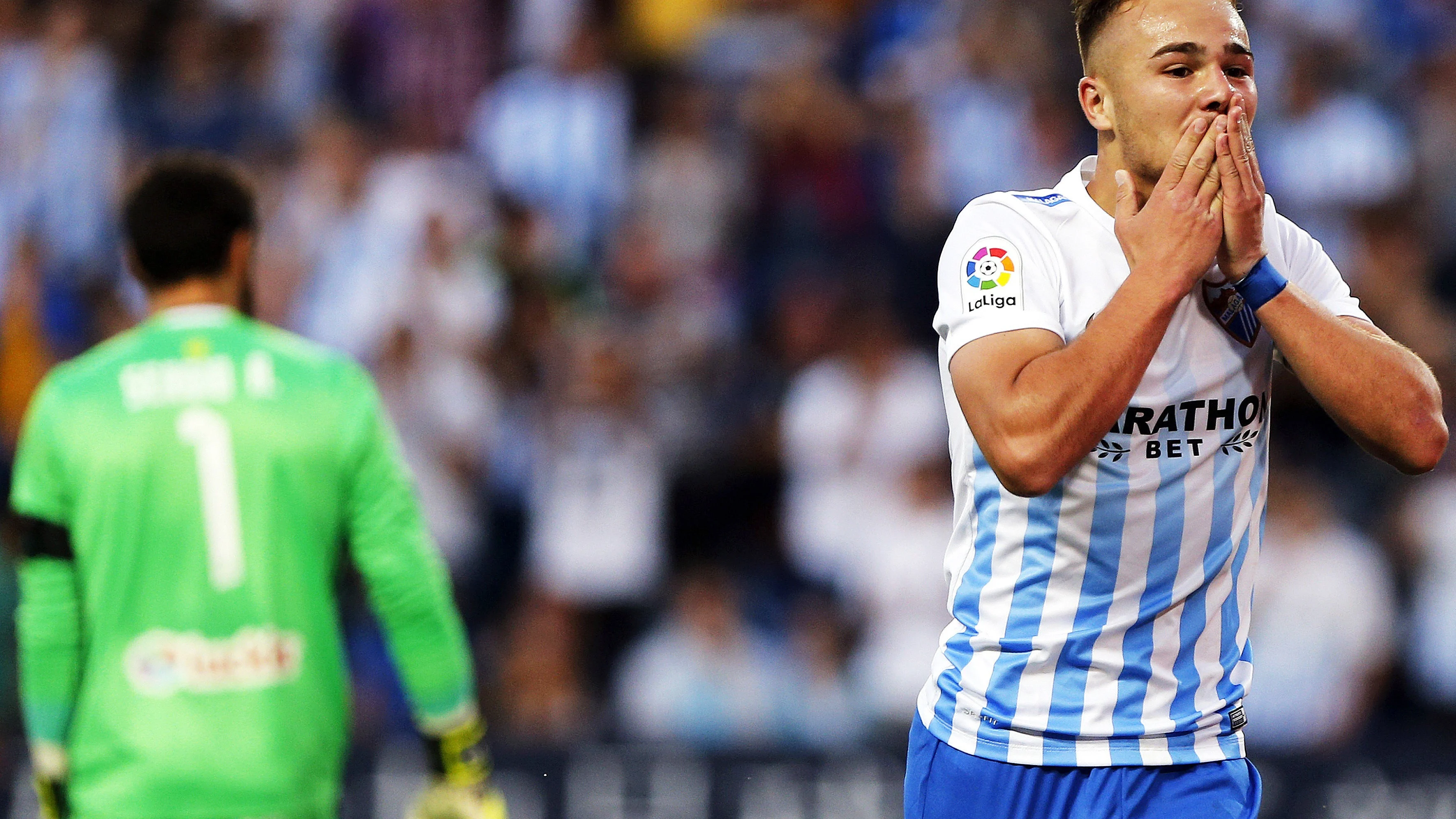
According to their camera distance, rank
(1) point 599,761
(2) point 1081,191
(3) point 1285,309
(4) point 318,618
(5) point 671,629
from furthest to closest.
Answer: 1. (5) point 671,629
2. (1) point 599,761
3. (4) point 318,618
4. (2) point 1081,191
5. (3) point 1285,309

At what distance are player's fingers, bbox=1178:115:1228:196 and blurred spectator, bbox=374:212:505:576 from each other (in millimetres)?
6071

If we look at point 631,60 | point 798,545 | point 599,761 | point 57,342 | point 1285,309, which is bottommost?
point 599,761

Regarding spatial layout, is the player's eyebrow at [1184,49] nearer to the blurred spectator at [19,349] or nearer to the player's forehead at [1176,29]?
the player's forehead at [1176,29]

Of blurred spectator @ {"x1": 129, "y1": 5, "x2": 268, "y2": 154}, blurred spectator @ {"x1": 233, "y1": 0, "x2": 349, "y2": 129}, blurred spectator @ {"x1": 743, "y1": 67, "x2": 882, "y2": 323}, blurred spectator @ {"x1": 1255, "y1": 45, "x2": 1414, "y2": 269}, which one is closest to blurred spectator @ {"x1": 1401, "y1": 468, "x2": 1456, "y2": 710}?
blurred spectator @ {"x1": 1255, "y1": 45, "x2": 1414, "y2": 269}

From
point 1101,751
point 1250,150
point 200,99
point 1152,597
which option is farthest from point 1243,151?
point 200,99

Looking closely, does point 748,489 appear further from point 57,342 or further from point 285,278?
point 57,342

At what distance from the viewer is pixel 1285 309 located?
9.52 ft

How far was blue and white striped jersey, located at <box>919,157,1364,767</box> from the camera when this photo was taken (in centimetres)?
301

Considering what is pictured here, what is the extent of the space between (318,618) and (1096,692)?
1.65 m

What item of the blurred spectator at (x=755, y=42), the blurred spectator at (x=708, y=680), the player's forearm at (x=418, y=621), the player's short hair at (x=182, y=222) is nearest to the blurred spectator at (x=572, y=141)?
the blurred spectator at (x=755, y=42)

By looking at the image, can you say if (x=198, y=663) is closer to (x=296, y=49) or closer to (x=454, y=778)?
(x=454, y=778)

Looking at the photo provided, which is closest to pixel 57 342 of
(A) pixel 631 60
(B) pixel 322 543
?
(A) pixel 631 60

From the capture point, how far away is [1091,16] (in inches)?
123

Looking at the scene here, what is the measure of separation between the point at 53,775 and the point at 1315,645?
18.0ft
